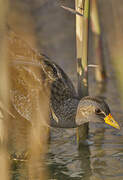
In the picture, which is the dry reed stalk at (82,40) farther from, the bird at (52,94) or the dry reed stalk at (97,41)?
the dry reed stalk at (97,41)

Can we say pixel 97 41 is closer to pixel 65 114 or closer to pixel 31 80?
pixel 31 80

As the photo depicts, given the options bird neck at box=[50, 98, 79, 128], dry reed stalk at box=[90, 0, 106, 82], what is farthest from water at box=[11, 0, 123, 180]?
bird neck at box=[50, 98, 79, 128]

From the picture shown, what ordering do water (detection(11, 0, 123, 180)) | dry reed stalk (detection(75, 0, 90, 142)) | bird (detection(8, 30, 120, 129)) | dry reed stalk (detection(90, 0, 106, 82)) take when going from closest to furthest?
water (detection(11, 0, 123, 180))
dry reed stalk (detection(75, 0, 90, 142))
bird (detection(8, 30, 120, 129))
dry reed stalk (detection(90, 0, 106, 82))

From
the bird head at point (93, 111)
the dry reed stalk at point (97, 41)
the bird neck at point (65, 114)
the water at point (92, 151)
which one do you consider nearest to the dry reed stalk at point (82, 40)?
the bird head at point (93, 111)

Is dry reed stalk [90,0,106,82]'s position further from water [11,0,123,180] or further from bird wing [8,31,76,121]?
bird wing [8,31,76,121]

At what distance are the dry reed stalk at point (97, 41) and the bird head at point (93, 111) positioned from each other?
97.0 inches

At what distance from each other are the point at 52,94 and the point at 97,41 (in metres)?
2.63

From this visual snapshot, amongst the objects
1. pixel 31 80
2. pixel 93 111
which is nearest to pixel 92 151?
pixel 93 111

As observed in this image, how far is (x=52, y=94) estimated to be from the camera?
6.14 m

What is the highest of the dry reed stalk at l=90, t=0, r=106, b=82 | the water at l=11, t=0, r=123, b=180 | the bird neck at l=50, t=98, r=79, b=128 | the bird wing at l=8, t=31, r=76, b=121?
the dry reed stalk at l=90, t=0, r=106, b=82

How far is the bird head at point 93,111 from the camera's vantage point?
5.80 metres

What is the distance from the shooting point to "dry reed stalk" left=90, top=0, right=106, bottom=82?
7971 mm

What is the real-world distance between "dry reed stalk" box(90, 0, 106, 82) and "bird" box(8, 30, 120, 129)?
194 cm

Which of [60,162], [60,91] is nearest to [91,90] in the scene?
[60,91]
